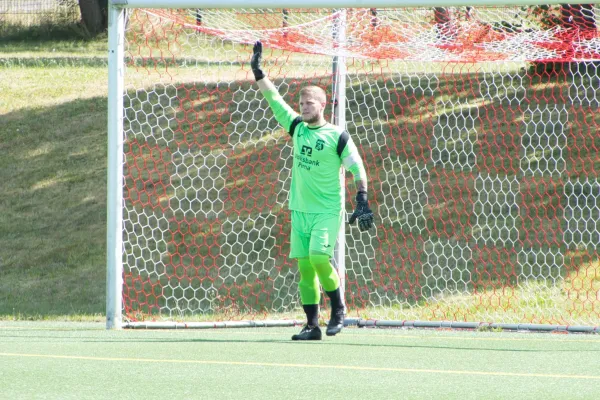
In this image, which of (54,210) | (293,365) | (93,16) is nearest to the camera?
(293,365)

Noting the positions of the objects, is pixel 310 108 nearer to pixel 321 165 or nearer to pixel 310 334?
pixel 321 165

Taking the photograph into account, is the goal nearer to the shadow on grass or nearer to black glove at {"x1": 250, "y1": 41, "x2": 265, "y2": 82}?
black glove at {"x1": 250, "y1": 41, "x2": 265, "y2": 82}

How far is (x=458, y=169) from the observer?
1234 centimetres

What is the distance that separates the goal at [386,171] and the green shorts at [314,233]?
1536mm

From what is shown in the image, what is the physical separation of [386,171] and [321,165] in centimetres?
551

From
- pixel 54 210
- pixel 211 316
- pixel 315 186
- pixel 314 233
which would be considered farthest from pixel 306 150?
pixel 54 210

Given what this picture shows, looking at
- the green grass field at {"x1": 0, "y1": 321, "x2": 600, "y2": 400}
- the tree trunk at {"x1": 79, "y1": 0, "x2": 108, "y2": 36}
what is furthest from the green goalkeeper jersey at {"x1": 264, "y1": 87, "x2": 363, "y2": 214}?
the tree trunk at {"x1": 79, "y1": 0, "x2": 108, "y2": 36}

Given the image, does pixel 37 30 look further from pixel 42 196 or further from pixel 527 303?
pixel 527 303

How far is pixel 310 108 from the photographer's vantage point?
22.2 feet

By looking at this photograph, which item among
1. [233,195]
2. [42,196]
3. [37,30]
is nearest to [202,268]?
[233,195]

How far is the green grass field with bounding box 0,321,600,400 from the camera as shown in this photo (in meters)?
4.85

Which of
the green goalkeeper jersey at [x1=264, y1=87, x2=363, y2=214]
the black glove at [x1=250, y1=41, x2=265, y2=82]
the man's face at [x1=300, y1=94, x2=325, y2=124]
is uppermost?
the black glove at [x1=250, y1=41, x2=265, y2=82]

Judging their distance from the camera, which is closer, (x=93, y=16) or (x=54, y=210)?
(x=54, y=210)

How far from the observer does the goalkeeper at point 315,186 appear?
22.2 feet
